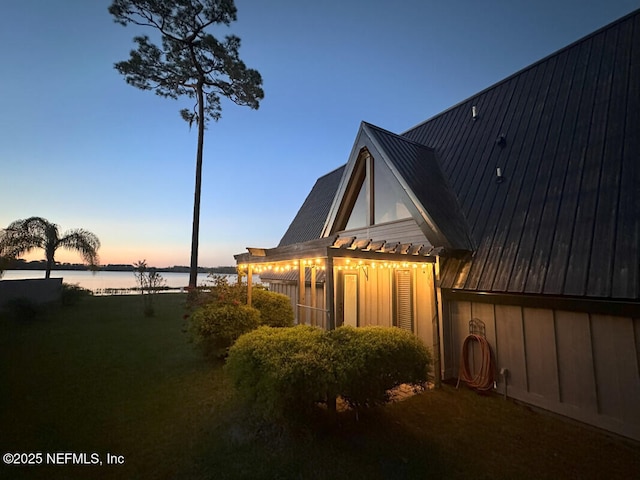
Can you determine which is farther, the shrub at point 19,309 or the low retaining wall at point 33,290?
the low retaining wall at point 33,290

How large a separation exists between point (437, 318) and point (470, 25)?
14.2 m

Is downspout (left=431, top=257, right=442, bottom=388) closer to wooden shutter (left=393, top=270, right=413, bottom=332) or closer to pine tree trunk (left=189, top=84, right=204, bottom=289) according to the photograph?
wooden shutter (left=393, top=270, right=413, bottom=332)

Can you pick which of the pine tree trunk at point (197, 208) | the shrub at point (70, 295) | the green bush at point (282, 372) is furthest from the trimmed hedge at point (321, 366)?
the shrub at point (70, 295)

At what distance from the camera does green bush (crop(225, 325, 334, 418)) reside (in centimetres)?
355

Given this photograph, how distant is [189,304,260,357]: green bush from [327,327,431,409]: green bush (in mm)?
3673

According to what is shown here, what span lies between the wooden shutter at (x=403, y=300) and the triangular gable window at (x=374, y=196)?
5.38 feet

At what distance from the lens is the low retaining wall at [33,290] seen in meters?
13.1

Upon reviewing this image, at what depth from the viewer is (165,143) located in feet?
57.5

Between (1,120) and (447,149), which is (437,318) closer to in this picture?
(447,149)

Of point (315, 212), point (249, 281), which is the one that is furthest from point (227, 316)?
point (315, 212)

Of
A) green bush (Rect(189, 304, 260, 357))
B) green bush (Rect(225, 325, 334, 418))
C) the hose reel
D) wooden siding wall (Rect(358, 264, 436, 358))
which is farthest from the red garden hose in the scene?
green bush (Rect(189, 304, 260, 357))

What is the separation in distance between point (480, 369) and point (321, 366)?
403 cm

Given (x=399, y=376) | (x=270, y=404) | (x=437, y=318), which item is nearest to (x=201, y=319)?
(x=270, y=404)

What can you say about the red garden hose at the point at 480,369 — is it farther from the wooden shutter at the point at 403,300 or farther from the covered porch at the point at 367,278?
the wooden shutter at the point at 403,300
